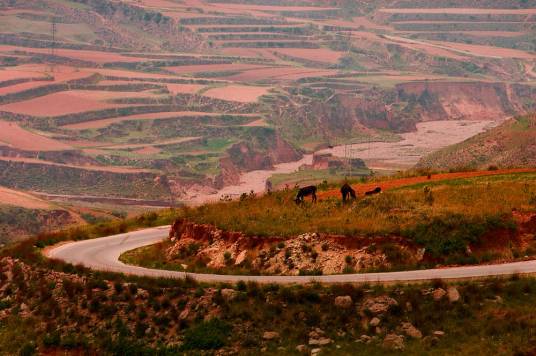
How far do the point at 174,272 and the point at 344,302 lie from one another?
12.1 metres

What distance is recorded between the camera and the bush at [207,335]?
145 feet

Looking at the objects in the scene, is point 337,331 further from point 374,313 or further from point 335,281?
point 335,281

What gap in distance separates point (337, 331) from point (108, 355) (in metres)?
8.41

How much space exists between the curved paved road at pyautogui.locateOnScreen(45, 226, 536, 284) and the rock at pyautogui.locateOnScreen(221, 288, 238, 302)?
240 cm

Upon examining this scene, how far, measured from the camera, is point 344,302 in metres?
44.4

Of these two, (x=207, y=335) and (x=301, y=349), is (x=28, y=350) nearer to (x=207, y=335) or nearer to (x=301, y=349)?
(x=207, y=335)

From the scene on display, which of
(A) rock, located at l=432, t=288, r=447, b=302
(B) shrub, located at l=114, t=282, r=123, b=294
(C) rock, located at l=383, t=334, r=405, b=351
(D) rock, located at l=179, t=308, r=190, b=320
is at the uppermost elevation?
(A) rock, located at l=432, t=288, r=447, b=302

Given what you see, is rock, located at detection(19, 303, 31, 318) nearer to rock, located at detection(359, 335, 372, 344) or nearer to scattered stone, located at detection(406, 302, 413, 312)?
rock, located at detection(359, 335, 372, 344)

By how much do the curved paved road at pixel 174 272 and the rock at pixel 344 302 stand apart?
259cm

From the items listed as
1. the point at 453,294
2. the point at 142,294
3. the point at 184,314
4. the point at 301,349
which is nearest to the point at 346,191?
the point at 142,294

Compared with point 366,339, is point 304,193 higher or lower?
higher

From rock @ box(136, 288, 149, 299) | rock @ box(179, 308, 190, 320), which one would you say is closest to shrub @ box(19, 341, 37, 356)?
rock @ box(136, 288, 149, 299)

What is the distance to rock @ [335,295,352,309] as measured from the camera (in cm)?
4428

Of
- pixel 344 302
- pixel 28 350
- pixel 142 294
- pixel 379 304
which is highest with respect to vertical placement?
pixel 379 304
